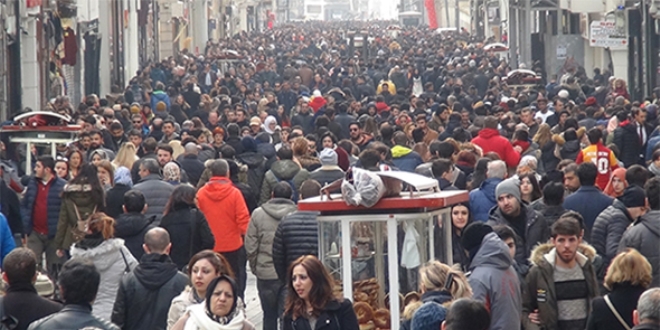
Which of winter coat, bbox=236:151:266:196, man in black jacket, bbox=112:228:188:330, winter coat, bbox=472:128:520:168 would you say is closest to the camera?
man in black jacket, bbox=112:228:188:330

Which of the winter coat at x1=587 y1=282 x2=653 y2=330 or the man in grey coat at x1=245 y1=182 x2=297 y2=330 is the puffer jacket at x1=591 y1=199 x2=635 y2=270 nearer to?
the winter coat at x1=587 y1=282 x2=653 y2=330

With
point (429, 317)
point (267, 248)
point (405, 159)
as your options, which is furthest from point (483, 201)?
point (429, 317)

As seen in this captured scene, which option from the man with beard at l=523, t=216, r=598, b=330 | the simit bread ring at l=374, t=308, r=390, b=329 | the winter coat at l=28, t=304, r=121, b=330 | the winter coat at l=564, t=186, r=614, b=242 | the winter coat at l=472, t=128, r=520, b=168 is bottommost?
the simit bread ring at l=374, t=308, r=390, b=329

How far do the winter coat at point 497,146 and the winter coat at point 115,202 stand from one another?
4470mm

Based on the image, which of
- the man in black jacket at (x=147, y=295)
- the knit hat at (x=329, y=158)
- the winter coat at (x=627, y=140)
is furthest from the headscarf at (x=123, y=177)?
the winter coat at (x=627, y=140)

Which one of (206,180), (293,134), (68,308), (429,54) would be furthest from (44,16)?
(68,308)

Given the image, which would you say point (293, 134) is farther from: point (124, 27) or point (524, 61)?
point (524, 61)

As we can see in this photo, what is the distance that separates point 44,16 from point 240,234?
63.0 feet

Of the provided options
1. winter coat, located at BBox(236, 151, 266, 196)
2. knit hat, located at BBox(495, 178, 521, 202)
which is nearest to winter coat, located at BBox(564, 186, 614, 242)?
knit hat, located at BBox(495, 178, 521, 202)

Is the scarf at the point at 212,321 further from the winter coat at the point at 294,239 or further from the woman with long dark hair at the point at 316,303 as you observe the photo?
the winter coat at the point at 294,239

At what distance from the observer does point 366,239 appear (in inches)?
369

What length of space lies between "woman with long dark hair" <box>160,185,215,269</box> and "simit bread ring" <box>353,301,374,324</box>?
6.30 feet

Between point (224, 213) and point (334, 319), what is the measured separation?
4611mm

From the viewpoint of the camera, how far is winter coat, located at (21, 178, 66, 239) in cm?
1221
